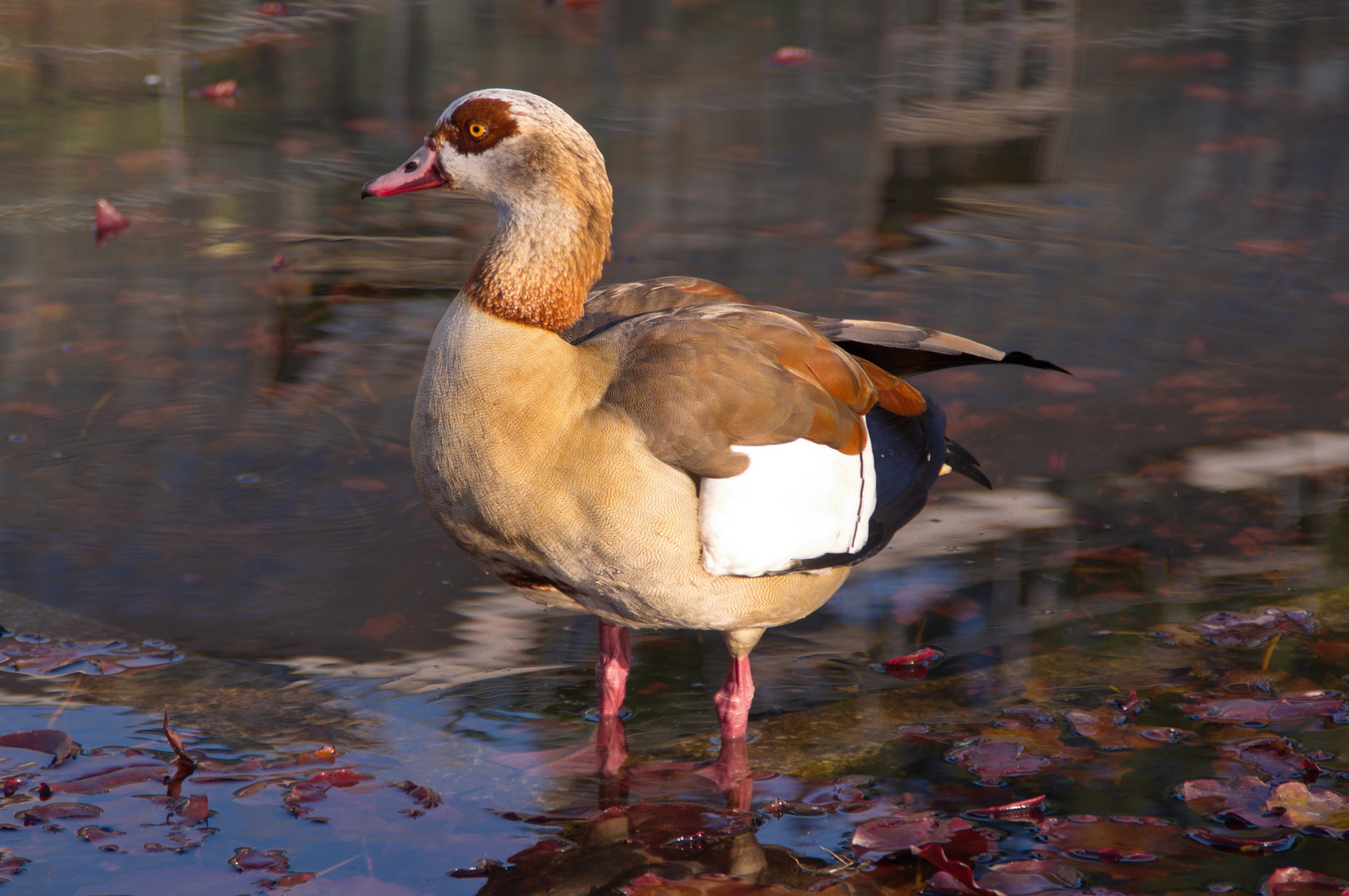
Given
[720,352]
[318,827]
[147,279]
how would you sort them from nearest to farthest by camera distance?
[318,827], [720,352], [147,279]

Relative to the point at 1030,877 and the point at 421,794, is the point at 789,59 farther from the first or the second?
the point at 1030,877

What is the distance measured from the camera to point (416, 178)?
12.9 feet

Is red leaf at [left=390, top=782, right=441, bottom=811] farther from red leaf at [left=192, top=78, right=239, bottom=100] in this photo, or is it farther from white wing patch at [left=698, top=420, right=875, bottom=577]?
red leaf at [left=192, top=78, right=239, bottom=100]

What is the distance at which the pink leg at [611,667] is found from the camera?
4059mm

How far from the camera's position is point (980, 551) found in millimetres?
5004

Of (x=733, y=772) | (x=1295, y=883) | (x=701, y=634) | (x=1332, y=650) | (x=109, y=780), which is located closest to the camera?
(x=1295, y=883)

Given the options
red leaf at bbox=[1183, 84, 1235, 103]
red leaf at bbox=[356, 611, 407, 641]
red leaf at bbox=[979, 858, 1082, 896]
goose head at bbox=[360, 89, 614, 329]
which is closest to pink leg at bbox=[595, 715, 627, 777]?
red leaf at bbox=[356, 611, 407, 641]

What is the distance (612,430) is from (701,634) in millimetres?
1337

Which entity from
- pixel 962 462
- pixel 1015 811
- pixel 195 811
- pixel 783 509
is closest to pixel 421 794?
pixel 195 811

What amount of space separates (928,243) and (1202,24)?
621 cm

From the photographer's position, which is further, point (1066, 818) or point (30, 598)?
point (30, 598)

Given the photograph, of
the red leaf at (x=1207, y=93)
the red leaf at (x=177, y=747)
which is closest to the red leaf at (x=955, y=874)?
the red leaf at (x=177, y=747)

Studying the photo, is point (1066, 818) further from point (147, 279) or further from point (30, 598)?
point (147, 279)

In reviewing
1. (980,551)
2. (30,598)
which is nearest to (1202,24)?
(980,551)
